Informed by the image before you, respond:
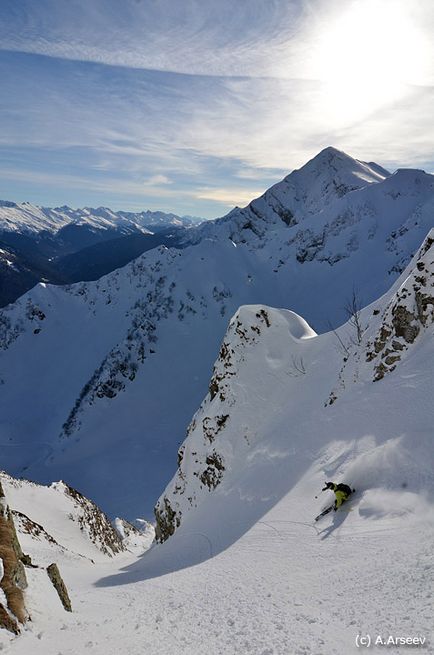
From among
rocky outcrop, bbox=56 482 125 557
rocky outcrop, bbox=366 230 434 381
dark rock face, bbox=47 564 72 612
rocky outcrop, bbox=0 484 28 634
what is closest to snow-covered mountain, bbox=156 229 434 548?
rocky outcrop, bbox=366 230 434 381

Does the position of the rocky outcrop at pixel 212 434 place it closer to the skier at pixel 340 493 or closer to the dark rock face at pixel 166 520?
the dark rock face at pixel 166 520

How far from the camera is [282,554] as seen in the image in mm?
8875

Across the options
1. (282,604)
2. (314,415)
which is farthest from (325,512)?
(314,415)

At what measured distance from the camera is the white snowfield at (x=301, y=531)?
227 inches

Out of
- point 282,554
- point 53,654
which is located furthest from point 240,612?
point 53,654

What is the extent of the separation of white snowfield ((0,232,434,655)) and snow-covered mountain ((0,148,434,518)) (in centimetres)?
2956

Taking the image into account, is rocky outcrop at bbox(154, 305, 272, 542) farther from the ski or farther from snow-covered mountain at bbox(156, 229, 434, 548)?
the ski

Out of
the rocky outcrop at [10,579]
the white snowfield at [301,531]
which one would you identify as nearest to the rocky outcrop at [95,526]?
the white snowfield at [301,531]

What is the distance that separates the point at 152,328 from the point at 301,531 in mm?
61175

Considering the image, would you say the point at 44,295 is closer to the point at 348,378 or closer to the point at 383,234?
the point at 383,234

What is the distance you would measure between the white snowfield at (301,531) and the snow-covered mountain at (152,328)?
2956cm

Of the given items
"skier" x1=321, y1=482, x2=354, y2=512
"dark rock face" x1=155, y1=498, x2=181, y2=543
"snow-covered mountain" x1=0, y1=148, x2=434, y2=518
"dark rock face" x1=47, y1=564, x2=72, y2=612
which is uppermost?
"snow-covered mountain" x1=0, y1=148, x2=434, y2=518

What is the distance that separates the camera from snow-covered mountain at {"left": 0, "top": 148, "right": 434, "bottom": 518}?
51.3m

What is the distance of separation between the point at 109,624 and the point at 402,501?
6.53 meters
